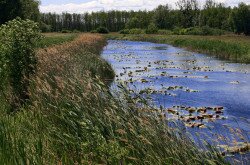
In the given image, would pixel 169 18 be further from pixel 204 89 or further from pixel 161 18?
pixel 204 89

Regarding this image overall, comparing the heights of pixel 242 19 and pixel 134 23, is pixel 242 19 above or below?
above

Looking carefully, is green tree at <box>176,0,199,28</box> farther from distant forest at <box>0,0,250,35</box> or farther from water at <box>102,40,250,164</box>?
water at <box>102,40,250,164</box>

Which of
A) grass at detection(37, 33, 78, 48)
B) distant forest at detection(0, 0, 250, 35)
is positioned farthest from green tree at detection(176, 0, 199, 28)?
grass at detection(37, 33, 78, 48)

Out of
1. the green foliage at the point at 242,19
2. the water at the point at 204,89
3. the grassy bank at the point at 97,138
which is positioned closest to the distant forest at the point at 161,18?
the green foliage at the point at 242,19

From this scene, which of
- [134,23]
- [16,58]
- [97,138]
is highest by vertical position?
[16,58]

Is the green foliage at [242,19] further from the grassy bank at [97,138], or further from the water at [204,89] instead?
the grassy bank at [97,138]

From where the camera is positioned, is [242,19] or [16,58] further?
[242,19]

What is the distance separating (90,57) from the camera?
24219 millimetres

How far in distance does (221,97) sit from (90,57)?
8.32 meters

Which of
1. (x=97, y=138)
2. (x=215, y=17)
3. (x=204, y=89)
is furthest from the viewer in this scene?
(x=215, y=17)

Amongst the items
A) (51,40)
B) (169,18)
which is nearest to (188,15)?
(169,18)

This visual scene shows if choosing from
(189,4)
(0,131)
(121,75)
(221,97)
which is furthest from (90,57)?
(189,4)

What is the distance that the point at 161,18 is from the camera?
12344cm

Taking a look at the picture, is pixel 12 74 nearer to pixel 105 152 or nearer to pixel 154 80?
pixel 105 152
